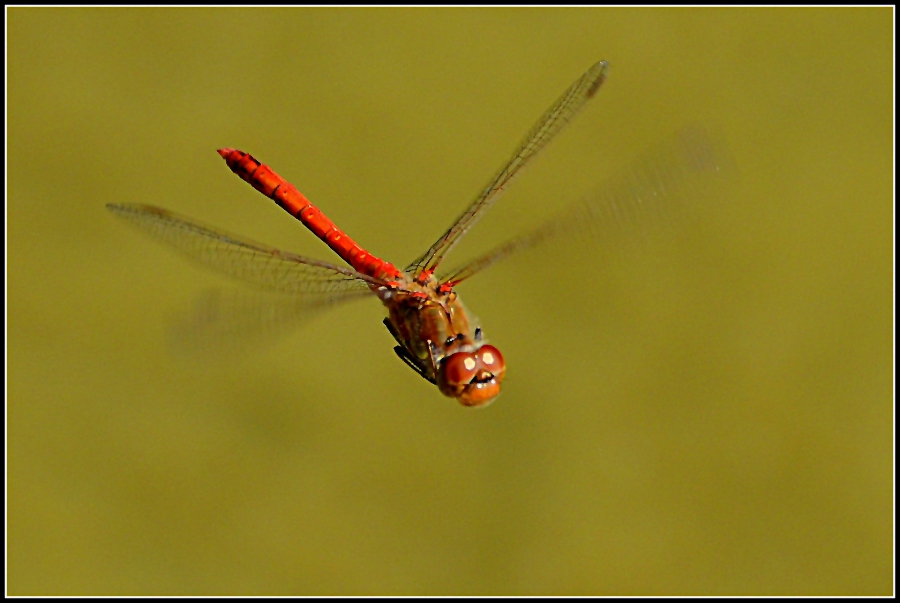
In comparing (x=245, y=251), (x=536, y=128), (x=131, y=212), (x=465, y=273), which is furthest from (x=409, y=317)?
(x=131, y=212)

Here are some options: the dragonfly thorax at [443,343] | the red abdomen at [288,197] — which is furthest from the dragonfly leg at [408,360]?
the red abdomen at [288,197]

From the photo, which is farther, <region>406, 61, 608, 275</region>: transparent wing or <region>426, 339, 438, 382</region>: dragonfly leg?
<region>406, 61, 608, 275</region>: transparent wing

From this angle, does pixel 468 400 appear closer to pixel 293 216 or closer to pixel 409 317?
pixel 409 317

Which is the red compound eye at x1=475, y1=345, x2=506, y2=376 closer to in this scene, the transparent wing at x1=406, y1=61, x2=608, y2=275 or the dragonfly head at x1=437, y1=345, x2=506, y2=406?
the dragonfly head at x1=437, y1=345, x2=506, y2=406

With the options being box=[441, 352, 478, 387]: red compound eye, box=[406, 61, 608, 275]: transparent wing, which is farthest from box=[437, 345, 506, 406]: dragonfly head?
box=[406, 61, 608, 275]: transparent wing

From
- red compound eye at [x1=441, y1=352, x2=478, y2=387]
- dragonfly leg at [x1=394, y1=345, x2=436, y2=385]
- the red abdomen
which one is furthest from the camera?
the red abdomen

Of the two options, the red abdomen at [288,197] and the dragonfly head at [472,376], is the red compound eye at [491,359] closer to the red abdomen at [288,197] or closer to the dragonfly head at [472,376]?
the dragonfly head at [472,376]

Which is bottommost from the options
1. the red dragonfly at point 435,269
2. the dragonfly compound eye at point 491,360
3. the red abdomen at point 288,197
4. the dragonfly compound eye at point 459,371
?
the dragonfly compound eye at point 459,371
